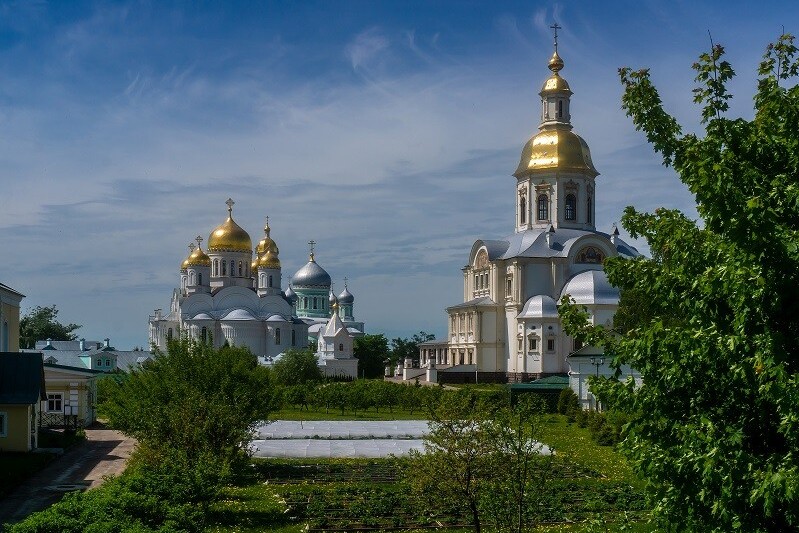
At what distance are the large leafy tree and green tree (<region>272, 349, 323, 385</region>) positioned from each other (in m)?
48.1

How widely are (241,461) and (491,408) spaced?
8359 millimetres

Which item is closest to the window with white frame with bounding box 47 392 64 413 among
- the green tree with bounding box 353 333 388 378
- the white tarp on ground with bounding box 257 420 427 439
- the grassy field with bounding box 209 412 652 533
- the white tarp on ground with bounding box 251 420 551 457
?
the white tarp on ground with bounding box 257 420 427 439

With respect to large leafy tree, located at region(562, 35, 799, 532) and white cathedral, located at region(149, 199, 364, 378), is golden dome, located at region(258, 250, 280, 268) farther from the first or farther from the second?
large leafy tree, located at region(562, 35, 799, 532)

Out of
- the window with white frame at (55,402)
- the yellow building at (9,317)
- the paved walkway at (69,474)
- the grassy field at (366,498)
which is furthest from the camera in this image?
the window with white frame at (55,402)

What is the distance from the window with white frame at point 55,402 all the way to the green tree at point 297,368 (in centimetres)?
2024

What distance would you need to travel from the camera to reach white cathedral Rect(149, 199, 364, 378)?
7050 centimetres

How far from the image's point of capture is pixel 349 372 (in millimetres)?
69875

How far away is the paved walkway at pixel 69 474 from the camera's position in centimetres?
1839

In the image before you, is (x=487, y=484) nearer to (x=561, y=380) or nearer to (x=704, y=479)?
(x=704, y=479)

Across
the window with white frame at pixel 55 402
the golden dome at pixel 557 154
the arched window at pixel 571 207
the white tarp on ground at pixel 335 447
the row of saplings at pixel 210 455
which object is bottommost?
the white tarp on ground at pixel 335 447

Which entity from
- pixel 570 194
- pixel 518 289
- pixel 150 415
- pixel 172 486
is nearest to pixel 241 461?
pixel 150 415

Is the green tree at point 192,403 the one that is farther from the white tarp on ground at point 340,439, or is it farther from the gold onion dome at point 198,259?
the gold onion dome at point 198,259

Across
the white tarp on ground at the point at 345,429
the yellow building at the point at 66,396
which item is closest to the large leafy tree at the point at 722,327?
the white tarp on ground at the point at 345,429

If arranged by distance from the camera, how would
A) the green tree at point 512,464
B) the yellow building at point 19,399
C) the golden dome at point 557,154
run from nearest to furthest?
the green tree at point 512,464, the yellow building at point 19,399, the golden dome at point 557,154
